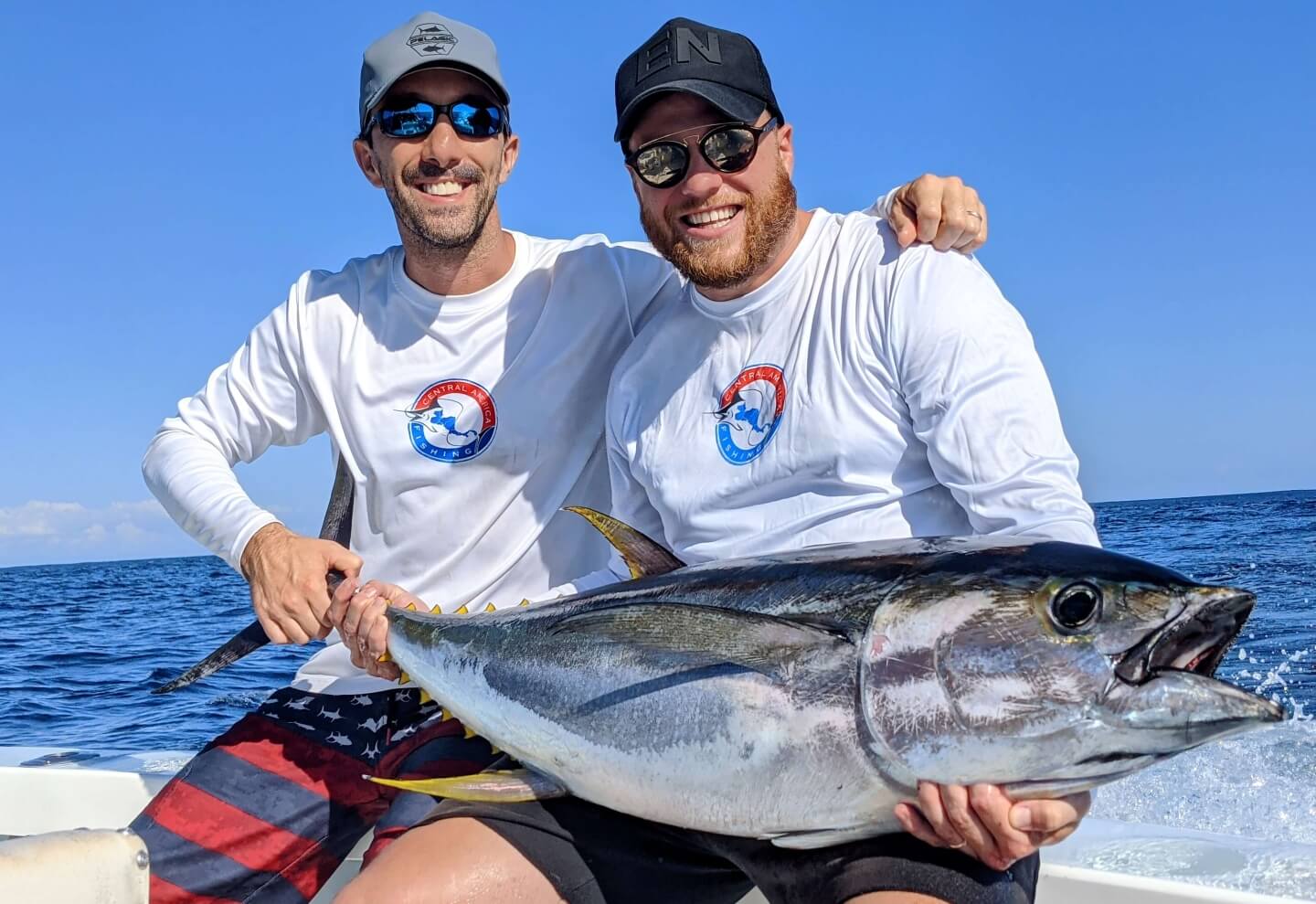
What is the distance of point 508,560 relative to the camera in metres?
3.21

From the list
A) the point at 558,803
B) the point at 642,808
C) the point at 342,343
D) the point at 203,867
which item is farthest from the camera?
the point at 342,343

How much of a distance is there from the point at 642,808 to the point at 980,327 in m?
1.22

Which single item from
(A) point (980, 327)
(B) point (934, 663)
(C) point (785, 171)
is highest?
(C) point (785, 171)

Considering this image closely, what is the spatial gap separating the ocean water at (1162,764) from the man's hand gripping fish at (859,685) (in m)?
1.10

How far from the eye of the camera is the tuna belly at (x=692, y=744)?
1766 mm

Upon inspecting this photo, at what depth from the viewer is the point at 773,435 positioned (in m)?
2.59

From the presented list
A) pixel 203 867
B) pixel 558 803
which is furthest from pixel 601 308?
pixel 203 867

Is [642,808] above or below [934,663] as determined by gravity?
below

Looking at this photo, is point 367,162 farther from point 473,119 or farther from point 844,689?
point 844,689

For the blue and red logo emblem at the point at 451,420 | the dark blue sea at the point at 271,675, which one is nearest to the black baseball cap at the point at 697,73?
the blue and red logo emblem at the point at 451,420

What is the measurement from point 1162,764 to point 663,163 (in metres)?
3.35

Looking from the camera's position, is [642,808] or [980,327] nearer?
[642,808]

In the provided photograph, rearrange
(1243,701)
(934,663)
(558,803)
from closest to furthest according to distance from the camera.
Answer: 1. (1243,701)
2. (934,663)
3. (558,803)

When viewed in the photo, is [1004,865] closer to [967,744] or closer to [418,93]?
[967,744]
